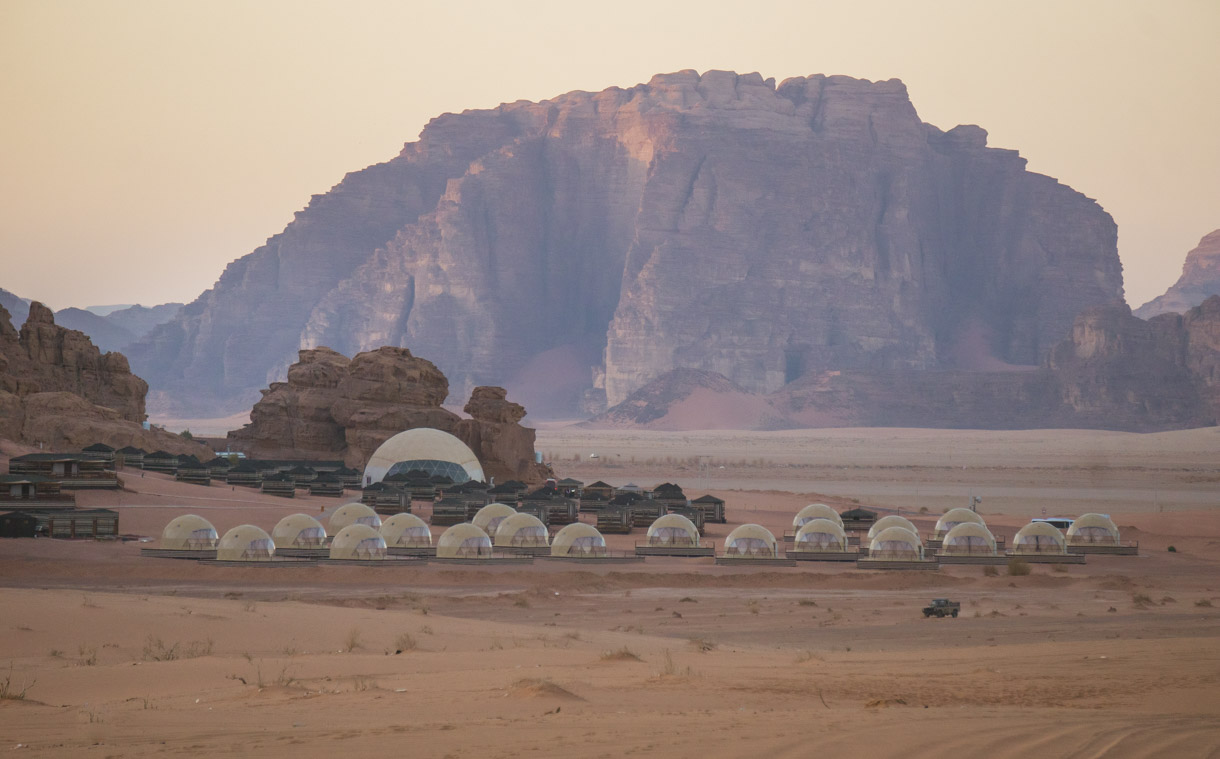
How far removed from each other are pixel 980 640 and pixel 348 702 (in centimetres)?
1491

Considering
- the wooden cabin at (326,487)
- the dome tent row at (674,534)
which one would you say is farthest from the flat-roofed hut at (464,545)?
the wooden cabin at (326,487)

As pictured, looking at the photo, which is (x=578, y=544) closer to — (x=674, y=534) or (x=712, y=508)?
(x=674, y=534)

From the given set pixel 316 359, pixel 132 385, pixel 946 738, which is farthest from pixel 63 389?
pixel 946 738

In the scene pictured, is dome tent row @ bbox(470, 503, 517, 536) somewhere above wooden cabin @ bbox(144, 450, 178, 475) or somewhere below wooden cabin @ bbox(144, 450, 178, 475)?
below

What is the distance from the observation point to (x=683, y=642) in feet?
81.4

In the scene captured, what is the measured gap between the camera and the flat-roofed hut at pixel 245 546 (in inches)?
1655

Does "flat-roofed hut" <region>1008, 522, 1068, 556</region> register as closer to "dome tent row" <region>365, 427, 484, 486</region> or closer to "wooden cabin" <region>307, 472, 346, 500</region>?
"dome tent row" <region>365, 427, 484, 486</region>

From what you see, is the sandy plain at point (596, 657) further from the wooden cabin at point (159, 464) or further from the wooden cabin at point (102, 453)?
the wooden cabin at point (159, 464)

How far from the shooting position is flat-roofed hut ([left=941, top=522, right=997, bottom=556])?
1871 inches

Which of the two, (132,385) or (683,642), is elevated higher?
(132,385)

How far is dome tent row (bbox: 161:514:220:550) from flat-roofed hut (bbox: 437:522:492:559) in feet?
24.8

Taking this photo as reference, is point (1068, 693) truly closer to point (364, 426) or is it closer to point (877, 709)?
point (877, 709)

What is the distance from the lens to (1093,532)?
52.3 m

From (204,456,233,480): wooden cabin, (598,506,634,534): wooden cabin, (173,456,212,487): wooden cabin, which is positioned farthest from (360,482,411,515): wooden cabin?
(204,456,233,480): wooden cabin
